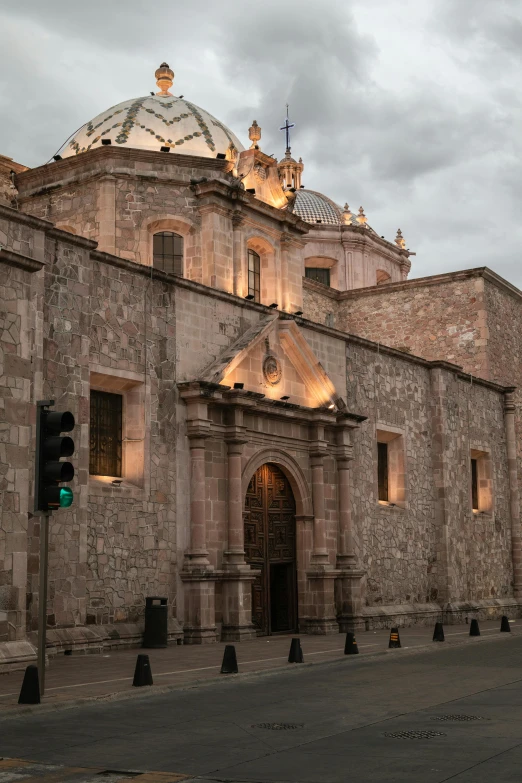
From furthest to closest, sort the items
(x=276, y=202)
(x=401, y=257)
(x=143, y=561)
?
(x=401, y=257) → (x=276, y=202) → (x=143, y=561)

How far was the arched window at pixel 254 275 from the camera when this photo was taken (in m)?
26.1

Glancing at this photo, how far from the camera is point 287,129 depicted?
43.5 meters

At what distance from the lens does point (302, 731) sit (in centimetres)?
942

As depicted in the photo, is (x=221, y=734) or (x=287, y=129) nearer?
(x=221, y=734)

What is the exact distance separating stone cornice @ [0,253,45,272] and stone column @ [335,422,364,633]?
1076cm

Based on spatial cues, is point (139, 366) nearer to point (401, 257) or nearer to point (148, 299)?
point (148, 299)

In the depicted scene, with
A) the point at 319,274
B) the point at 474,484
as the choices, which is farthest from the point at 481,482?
the point at 319,274

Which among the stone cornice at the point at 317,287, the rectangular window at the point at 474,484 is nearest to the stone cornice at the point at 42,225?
the rectangular window at the point at 474,484

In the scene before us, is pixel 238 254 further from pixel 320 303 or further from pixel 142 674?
pixel 142 674

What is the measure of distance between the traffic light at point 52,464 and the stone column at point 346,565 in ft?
44.7

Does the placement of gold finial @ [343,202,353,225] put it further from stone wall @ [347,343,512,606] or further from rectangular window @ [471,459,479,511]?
rectangular window @ [471,459,479,511]

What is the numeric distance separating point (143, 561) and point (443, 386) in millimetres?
13945

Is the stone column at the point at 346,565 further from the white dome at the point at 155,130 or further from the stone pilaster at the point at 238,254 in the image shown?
the white dome at the point at 155,130

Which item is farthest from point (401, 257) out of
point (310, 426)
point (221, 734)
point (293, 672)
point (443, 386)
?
point (221, 734)
